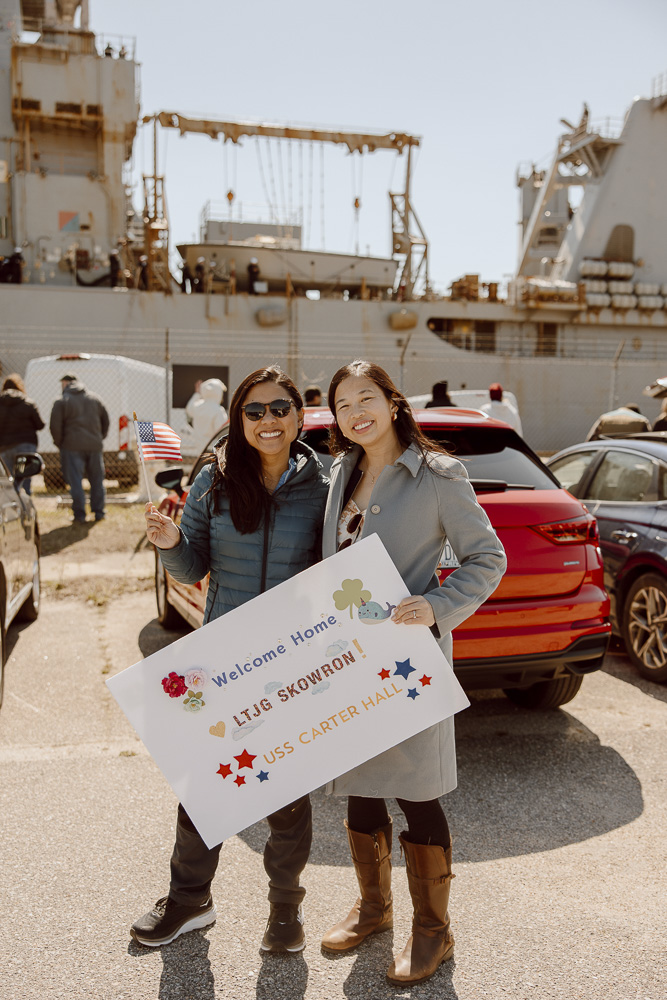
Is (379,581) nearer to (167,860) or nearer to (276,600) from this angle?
(276,600)

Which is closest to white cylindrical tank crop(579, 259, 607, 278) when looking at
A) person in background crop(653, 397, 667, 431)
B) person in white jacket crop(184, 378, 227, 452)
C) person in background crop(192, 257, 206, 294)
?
person in background crop(192, 257, 206, 294)

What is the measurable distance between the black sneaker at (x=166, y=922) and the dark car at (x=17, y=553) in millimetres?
2245

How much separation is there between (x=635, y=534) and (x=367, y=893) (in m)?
3.73

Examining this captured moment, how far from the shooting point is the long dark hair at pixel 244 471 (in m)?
2.46

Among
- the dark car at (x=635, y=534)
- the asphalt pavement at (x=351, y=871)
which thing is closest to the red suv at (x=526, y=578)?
the asphalt pavement at (x=351, y=871)

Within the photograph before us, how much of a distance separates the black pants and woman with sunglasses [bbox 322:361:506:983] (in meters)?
0.19

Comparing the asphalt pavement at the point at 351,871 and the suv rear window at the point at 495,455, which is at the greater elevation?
the suv rear window at the point at 495,455

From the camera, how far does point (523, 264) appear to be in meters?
26.8

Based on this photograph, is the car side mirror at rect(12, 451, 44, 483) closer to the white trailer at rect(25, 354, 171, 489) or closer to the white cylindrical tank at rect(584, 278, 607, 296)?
the white trailer at rect(25, 354, 171, 489)

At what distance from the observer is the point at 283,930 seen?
8.26ft

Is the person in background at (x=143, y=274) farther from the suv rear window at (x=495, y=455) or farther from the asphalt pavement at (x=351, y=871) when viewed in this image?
the suv rear window at (x=495, y=455)

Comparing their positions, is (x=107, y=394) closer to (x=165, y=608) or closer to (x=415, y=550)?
(x=165, y=608)

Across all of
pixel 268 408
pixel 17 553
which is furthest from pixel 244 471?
pixel 17 553

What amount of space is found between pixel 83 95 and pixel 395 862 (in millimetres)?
25907
